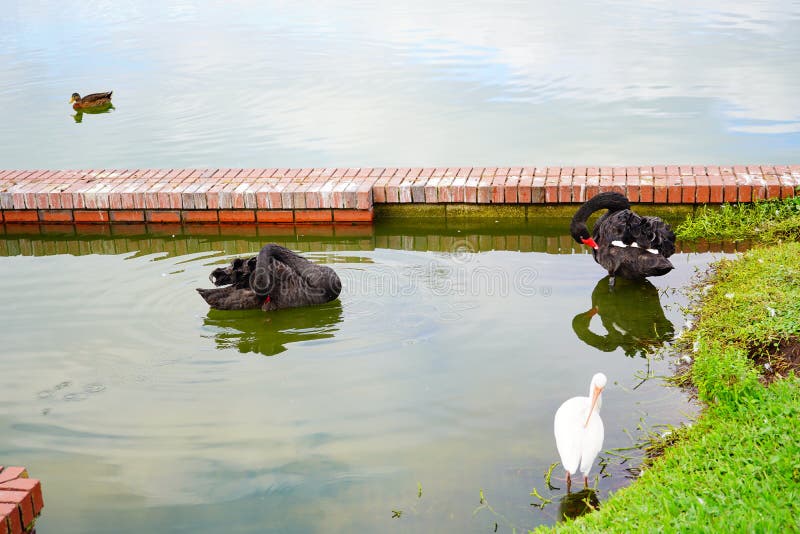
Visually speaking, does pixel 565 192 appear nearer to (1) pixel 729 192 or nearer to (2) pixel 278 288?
(1) pixel 729 192

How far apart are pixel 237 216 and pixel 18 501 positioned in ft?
16.7

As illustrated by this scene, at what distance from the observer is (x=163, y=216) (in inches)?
362

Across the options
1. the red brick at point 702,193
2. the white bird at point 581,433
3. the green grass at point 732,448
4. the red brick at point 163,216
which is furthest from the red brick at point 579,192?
the white bird at point 581,433

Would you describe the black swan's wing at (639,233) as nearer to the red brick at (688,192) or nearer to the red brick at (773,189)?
the red brick at (688,192)

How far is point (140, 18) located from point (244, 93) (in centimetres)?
1224

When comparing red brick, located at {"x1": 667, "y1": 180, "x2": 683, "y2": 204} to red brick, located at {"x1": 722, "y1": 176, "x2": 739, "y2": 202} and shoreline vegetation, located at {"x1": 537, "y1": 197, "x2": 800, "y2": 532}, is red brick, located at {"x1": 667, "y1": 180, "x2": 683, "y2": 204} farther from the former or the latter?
shoreline vegetation, located at {"x1": 537, "y1": 197, "x2": 800, "y2": 532}

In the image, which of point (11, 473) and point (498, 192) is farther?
point (498, 192)

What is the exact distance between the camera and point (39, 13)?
2773cm

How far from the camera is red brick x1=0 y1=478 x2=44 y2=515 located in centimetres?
438

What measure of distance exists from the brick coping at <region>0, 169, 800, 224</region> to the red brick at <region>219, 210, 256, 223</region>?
10 mm

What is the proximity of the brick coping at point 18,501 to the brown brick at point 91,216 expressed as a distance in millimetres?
5094

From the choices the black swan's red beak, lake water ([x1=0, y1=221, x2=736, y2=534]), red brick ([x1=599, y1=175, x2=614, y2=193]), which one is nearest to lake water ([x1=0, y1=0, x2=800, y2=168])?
red brick ([x1=599, y1=175, x2=614, y2=193])

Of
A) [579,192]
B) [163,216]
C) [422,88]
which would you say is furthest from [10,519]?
[422,88]

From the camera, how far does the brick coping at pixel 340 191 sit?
8523 mm
